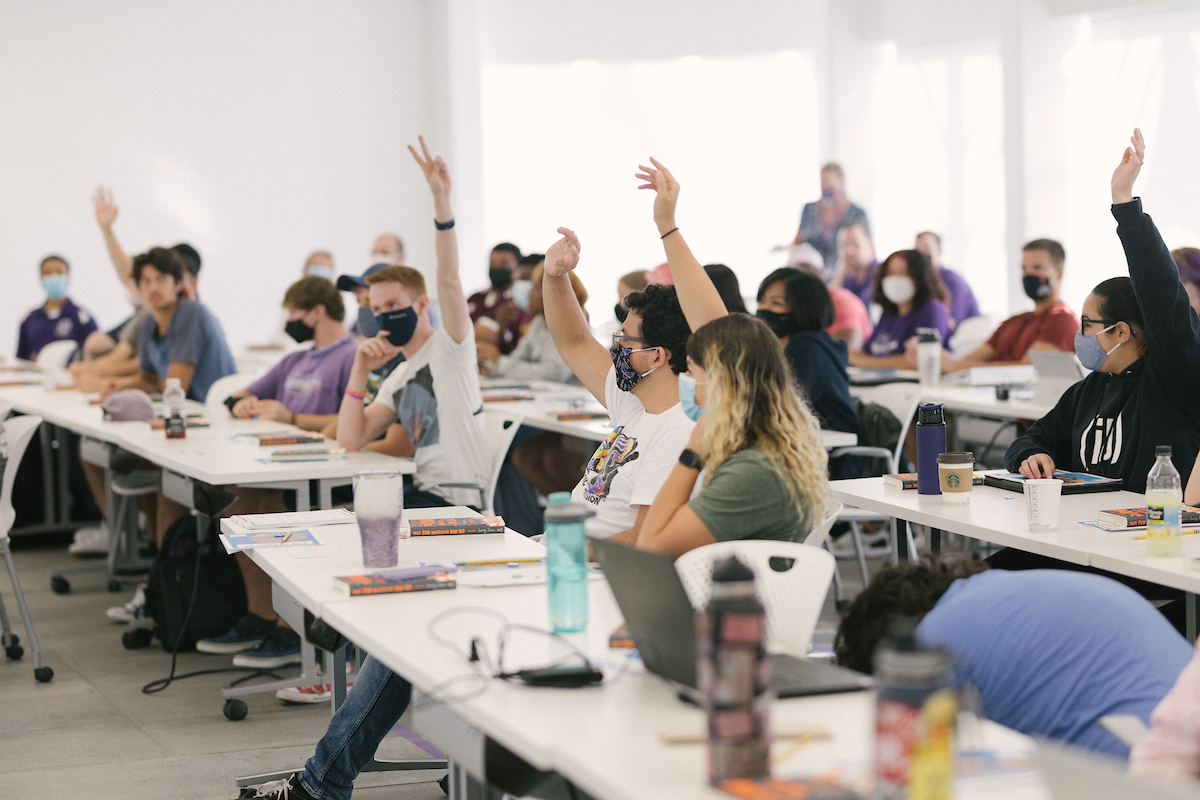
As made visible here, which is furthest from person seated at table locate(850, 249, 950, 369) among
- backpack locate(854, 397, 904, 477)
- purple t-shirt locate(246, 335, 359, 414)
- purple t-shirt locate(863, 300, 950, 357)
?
purple t-shirt locate(246, 335, 359, 414)

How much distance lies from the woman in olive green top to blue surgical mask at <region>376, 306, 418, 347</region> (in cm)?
192

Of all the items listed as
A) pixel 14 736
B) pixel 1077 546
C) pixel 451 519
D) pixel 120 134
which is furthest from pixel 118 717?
pixel 120 134

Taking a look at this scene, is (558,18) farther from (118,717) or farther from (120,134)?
(118,717)

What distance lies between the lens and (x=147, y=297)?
609cm

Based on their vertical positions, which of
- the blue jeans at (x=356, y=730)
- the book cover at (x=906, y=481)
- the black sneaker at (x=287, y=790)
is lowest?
the black sneaker at (x=287, y=790)

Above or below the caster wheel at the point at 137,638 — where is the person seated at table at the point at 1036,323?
above

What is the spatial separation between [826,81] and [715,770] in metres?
10.5

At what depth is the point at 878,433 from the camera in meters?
4.97

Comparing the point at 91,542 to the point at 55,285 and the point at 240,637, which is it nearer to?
the point at 240,637

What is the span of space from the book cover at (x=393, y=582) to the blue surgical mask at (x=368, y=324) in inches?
78.0

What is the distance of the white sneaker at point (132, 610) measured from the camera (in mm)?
5035

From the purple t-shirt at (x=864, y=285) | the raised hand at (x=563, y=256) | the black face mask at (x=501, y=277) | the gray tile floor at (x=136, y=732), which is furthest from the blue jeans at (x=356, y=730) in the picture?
the purple t-shirt at (x=864, y=285)

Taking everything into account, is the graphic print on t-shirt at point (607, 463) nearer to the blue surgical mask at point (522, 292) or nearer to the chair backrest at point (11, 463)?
the chair backrest at point (11, 463)

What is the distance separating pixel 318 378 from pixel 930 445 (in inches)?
107
